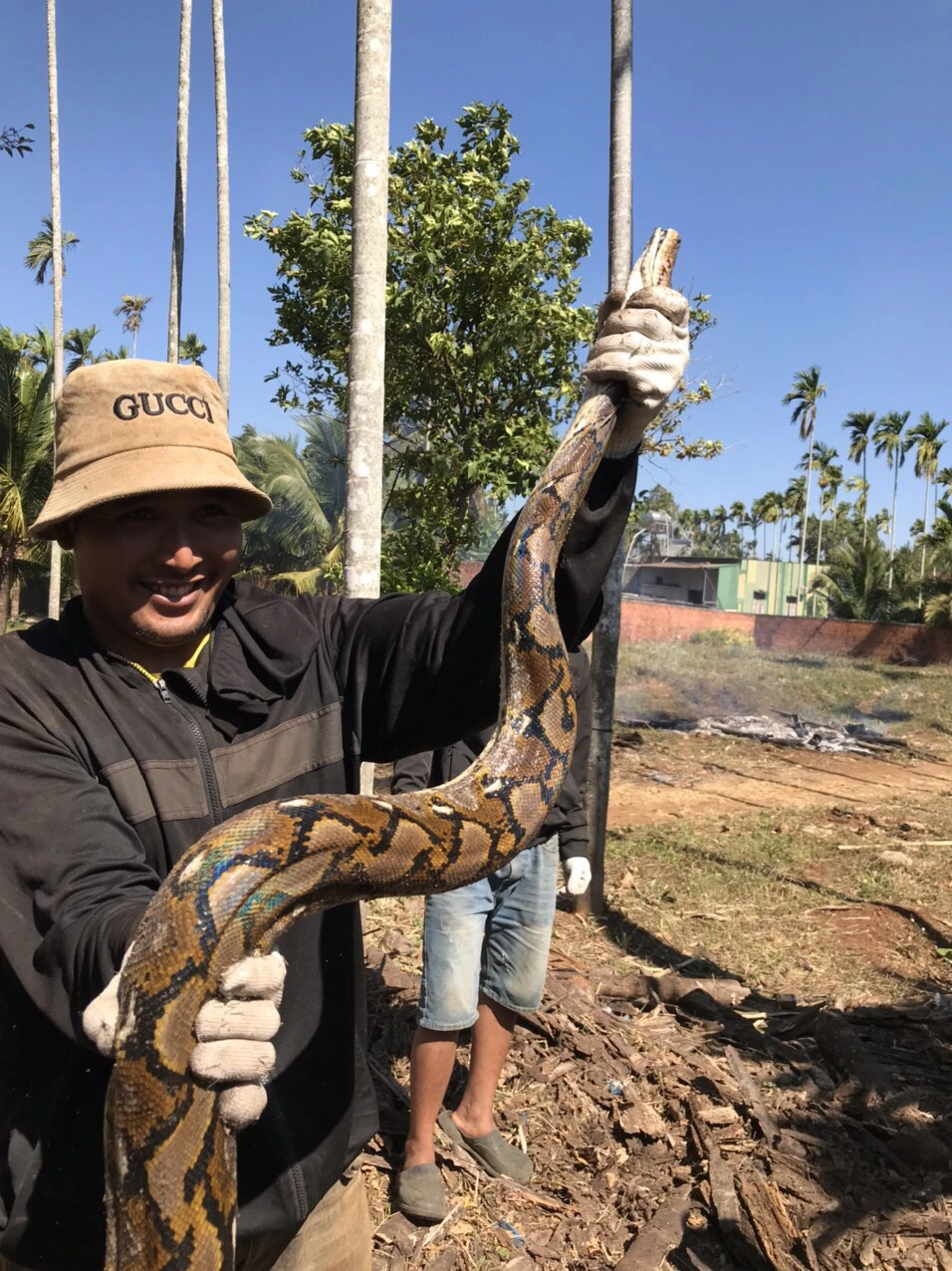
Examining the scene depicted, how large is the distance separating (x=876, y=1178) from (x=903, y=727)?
54.1 feet

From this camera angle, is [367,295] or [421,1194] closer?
[421,1194]

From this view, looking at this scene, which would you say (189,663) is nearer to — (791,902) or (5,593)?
(791,902)

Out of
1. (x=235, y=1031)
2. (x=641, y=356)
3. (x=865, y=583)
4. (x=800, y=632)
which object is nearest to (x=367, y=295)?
(x=641, y=356)

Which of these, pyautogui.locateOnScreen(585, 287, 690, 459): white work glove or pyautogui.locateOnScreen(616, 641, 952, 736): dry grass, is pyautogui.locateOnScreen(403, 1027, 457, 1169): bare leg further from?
pyautogui.locateOnScreen(616, 641, 952, 736): dry grass

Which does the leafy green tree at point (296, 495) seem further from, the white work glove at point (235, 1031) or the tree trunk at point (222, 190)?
the white work glove at point (235, 1031)

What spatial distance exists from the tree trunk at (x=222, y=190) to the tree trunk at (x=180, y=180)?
2.72 ft

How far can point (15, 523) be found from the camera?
17.5 m

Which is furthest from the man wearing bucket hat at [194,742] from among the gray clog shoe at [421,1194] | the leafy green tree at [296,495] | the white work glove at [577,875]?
the leafy green tree at [296,495]

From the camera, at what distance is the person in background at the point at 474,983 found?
13.0 ft

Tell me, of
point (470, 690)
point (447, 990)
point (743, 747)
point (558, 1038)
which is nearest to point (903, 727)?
point (743, 747)

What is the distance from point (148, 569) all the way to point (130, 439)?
12.3 inches

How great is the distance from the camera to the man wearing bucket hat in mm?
1834

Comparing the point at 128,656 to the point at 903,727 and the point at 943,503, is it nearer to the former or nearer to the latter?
the point at 903,727

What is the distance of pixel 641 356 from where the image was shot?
247 cm
